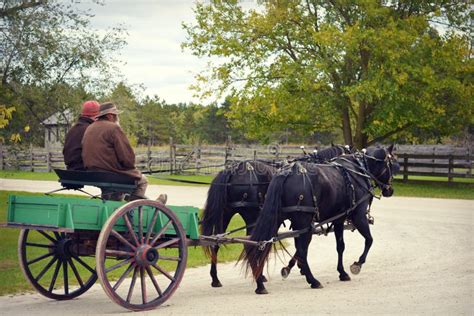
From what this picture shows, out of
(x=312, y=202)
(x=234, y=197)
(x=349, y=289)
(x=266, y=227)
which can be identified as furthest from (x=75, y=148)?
(x=349, y=289)

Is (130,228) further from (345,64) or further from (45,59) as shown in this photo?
(345,64)

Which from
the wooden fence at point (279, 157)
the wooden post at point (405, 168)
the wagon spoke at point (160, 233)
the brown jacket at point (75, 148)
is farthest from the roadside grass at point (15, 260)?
the wooden post at point (405, 168)

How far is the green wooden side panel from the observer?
8.08 m

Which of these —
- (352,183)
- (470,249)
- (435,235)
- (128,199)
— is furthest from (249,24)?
(128,199)

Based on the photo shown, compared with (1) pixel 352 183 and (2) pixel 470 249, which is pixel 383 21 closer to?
(2) pixel 470 249

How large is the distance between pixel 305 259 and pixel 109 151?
3016mm

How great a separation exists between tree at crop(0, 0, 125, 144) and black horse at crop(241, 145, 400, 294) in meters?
12.0

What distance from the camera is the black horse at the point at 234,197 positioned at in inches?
412

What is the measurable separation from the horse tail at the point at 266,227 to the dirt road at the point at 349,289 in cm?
40

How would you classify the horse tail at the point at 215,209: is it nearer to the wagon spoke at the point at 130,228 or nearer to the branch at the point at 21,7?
the wagon spoke at the point at 130,228

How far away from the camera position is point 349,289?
1009 cm

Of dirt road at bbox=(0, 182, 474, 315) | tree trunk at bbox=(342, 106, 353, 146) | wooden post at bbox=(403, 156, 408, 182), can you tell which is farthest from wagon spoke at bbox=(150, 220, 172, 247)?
wooden post at bbox=(403, 156, 408, 182)

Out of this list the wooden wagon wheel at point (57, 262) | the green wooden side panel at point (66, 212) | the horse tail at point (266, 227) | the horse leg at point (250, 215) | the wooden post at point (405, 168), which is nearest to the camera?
the green wooden side panel at point (66, 212)

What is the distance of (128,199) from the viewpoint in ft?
29.9
